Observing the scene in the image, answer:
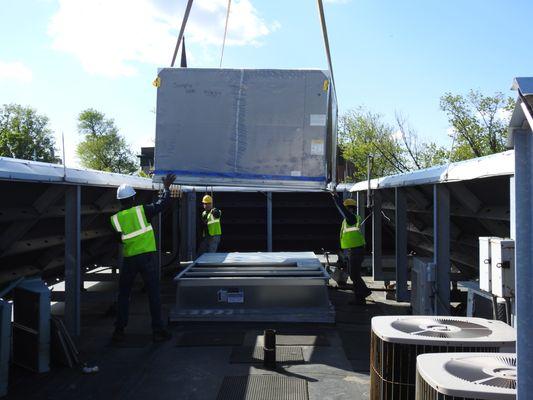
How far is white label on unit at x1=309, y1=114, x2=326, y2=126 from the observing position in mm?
7062

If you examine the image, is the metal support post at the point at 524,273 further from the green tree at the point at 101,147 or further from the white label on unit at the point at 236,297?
the green tree at the point at 101,147

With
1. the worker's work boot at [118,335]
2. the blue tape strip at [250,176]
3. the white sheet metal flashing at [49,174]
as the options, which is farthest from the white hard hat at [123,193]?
the worker's work boot at [118,335]

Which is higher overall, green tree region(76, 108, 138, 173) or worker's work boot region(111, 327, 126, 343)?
green tree region(76, 108, 138, 173)

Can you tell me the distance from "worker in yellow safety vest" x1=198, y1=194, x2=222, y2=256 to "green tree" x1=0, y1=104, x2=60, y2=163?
41005 mm

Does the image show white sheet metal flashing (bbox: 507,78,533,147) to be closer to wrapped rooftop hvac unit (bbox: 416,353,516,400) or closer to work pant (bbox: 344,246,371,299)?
wrapped rooftop hvac unit (bbox: 416,353,516,400)

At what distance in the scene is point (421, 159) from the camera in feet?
113

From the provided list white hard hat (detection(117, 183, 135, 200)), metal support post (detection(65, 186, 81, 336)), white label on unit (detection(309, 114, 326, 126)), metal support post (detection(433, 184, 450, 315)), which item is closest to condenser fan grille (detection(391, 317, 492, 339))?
metal support post (detection(433, 184, 450, 315))

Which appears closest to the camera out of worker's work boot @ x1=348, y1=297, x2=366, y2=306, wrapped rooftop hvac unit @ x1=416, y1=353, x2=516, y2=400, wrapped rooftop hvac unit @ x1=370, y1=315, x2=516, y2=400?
wrapped rooftop hvac unit @ x1=416, y1=353, x2=516, y2=400

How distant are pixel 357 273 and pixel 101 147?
67.3 metres

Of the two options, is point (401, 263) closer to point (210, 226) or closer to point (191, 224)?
point (210, 226)

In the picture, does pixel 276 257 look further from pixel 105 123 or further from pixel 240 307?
pixel 105 123

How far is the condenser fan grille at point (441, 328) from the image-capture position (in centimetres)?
330

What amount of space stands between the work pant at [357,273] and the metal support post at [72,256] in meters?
4.35

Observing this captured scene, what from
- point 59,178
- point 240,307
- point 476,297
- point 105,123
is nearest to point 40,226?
point 59,178
